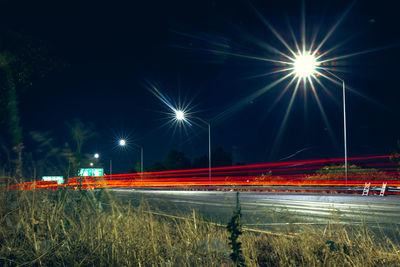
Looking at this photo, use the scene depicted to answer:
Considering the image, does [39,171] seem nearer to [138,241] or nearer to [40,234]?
[40,234]

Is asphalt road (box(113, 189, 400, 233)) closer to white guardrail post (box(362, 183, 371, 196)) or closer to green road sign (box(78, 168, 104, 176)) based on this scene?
green road sign (box(78, 168, 104, 176))

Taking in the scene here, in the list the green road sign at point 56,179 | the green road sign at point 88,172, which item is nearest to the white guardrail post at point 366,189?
the green road sign at point 88,172

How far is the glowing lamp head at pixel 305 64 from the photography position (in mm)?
16281

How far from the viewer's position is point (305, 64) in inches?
651

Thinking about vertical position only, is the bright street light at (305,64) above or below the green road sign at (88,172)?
above

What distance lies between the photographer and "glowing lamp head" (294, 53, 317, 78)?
16.3 metres

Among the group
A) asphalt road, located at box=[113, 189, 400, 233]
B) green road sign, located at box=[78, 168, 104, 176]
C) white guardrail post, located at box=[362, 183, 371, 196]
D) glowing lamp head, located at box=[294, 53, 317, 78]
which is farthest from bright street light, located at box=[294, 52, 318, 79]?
green road sign, located at box=[78, 168, 104, 176]

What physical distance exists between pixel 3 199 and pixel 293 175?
35817 mm

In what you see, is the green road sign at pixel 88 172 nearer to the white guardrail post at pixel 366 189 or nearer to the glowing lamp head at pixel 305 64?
the glowing lamp head at pixel 305 64

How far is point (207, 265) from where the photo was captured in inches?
154

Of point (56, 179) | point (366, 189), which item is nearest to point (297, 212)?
point (56, 179)

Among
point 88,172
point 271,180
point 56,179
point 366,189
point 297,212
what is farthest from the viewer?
point 271,180

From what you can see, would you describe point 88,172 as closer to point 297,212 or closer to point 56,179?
point 56,179

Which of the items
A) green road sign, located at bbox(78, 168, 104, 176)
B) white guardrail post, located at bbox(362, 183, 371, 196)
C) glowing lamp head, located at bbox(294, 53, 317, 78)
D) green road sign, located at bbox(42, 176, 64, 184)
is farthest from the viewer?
white guardrail post, located at bbox(362, 183, 371, 196)
